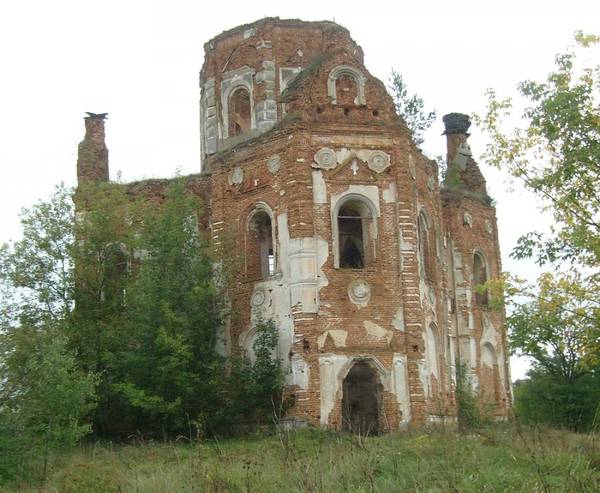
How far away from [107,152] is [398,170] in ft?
32.0

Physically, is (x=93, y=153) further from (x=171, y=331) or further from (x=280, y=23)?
(x=171, y=331)

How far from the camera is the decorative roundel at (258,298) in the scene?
70.9ft

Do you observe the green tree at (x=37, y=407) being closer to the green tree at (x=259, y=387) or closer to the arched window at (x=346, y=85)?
the green tree at (x=259, y=387)

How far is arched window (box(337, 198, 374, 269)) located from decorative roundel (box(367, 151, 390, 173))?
0.91 m

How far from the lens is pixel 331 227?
21.2 metres

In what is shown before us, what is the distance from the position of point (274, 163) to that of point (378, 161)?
2.58 m

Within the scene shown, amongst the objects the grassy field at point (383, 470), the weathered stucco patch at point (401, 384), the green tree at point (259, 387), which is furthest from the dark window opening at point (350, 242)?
the grassy field at point (383, 470)

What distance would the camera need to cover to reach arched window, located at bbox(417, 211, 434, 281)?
2291 cm

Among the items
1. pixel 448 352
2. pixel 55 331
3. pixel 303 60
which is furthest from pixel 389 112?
pixel 55 331

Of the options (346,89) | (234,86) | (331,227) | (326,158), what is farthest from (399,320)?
(234,86)

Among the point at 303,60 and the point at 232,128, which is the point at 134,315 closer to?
the point at 232,128

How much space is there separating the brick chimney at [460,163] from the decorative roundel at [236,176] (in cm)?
804

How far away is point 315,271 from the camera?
68.2ft

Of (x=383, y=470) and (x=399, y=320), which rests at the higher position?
(x=399, y=320)
